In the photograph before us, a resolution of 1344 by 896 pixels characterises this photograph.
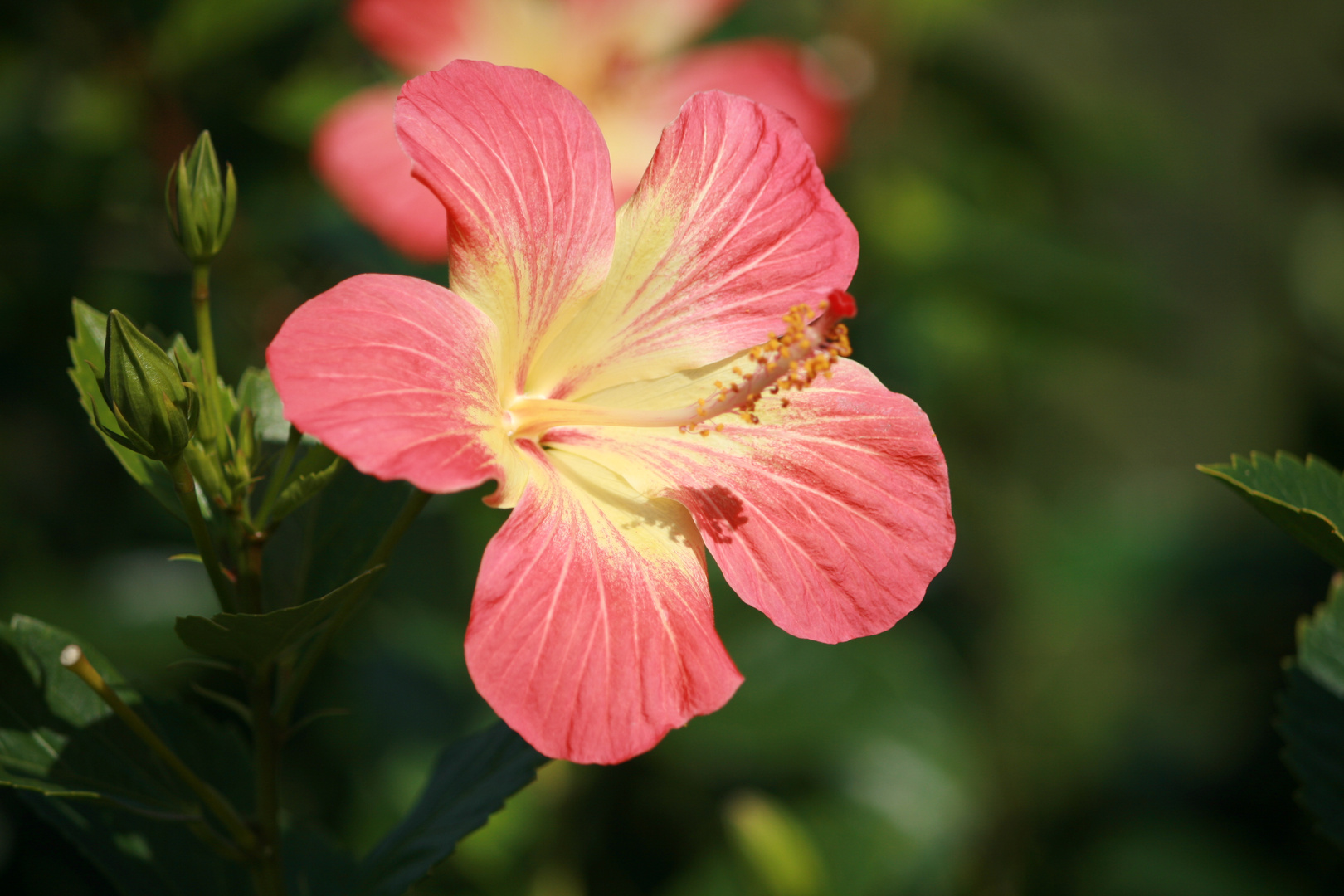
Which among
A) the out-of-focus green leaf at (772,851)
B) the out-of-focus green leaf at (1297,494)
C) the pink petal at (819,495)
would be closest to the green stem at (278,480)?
the pink petal at (819,495)

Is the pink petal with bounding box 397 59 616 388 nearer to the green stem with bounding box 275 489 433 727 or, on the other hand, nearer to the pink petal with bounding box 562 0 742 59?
the green stem with bounding box 275 489 433 727

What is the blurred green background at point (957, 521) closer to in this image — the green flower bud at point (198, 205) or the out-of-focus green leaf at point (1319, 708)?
the out-of-focus green leaf at point (1319, 708)

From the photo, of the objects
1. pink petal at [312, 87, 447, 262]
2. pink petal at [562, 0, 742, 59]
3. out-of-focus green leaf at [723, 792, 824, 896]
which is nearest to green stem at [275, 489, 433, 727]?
pink petal at [312, 87, 447, 262]

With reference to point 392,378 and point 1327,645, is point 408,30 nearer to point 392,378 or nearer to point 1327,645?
point 392,378

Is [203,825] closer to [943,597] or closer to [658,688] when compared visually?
[658,688]

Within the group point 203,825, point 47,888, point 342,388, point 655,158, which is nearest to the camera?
point 342,388

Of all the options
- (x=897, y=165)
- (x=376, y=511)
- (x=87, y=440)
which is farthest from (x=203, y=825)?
(x=897, y=165)
